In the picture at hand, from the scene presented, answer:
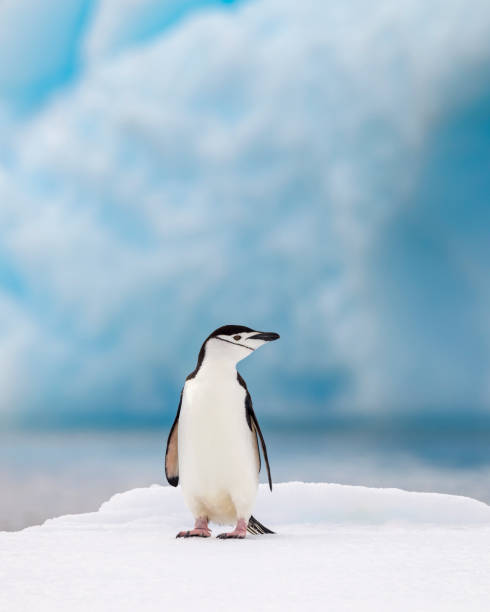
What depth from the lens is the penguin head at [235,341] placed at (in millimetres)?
4008

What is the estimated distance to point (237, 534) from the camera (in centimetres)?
391

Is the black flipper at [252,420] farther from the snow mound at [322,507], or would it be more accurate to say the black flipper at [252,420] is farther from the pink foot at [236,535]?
the snow mound at [322,507]

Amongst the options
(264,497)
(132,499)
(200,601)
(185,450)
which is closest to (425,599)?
(200,601)

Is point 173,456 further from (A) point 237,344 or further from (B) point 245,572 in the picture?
(B) point 245,572

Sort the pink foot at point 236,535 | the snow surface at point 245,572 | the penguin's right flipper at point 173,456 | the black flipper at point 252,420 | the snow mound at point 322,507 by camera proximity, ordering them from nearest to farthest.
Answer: the snow surface at point 245,572, the pink foot at point 236,535, the black flipper at point 252,420, the penguin's right flipper at point 173,456, the snow mound at point 322,507

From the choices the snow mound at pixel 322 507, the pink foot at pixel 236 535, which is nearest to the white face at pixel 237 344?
the pink foot at pixel 236 535

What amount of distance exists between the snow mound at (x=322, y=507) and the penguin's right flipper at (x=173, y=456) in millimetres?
1421

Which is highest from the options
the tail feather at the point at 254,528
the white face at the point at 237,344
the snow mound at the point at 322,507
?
the white face at the point at 237,344

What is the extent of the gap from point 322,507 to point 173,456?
2.55 metres

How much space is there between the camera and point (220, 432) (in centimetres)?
400

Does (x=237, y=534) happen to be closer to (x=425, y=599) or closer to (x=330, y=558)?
(x=330, y=558)

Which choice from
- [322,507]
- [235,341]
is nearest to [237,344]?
[235,341]

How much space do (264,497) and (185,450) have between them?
277cm

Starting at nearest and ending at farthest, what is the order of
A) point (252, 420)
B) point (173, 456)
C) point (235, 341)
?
point (235, 341) → point (252, 420) → point (173, 456)
